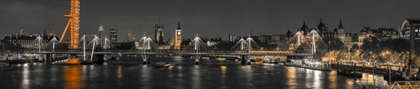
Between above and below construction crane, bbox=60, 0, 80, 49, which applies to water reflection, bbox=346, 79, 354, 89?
below

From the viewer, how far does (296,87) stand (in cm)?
5262

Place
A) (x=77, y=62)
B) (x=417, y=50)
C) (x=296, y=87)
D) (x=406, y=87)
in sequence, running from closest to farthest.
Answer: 1. (x=406, y=87)
2. (x=296, y=87)
3. (x=417, y=50)
4. (x=77, y=62)

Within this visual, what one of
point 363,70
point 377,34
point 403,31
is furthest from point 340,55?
point 377,34

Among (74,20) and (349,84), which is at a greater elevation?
(74,20)

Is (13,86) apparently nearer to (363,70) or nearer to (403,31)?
(363,70)

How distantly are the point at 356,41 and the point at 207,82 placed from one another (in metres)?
147

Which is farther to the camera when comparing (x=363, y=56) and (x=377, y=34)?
(x=377, y=34)

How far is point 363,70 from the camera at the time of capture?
7194 cm

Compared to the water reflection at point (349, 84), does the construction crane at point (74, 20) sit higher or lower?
higher

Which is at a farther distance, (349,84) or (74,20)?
(74,20)

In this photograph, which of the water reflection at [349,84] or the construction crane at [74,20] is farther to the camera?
the construction crane at [74,20]

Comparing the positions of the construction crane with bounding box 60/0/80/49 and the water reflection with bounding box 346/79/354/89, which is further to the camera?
the construction crane with bounding box 60/0/80/49

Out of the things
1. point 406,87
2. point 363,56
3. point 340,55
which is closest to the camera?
point 406,87

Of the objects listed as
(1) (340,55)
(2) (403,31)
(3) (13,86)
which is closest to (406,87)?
(3) (13,86)
